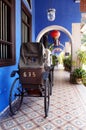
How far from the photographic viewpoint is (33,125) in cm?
321

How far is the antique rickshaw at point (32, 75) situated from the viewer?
12.1ft

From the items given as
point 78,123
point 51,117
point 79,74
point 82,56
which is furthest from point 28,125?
point 82,56

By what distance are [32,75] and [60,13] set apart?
553cm

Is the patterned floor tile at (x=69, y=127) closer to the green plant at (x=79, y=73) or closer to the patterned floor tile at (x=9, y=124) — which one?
→ the patterned floor tile at (x=9, y=124)

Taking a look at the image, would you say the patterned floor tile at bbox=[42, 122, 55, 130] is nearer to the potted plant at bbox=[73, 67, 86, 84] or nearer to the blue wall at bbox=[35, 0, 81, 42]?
the potted plant at bbox=[73, 67, 86, 84]

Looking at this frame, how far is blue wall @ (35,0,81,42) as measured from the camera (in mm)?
8383

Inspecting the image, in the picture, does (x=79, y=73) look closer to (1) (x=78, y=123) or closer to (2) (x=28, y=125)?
(1) (x=78, y=123)

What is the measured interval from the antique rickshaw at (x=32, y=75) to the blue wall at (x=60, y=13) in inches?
181

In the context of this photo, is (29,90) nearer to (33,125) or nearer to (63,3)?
(33,125)

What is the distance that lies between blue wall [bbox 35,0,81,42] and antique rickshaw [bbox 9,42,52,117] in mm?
4598

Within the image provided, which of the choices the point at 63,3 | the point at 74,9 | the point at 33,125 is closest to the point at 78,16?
the point at 74,9

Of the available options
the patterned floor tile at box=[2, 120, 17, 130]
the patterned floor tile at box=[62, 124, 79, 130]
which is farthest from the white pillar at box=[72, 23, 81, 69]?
the patterned floor tile at box=[2, 120, 17, 130]

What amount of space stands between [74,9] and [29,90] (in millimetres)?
5535

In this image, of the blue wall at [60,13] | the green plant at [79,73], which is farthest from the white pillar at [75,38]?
the green plant at [79,73]
